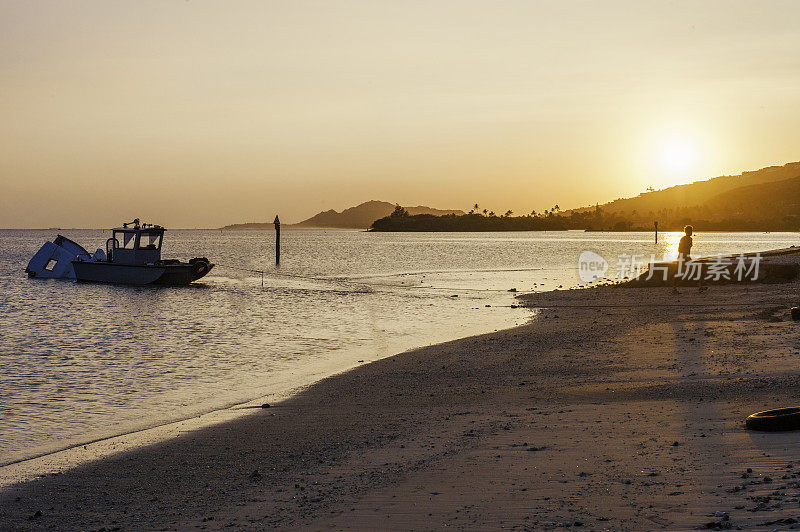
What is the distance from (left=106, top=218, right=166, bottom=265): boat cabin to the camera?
49.9 meters

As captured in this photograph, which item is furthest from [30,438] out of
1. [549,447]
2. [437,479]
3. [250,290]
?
[250,290]

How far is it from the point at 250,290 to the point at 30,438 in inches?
1493

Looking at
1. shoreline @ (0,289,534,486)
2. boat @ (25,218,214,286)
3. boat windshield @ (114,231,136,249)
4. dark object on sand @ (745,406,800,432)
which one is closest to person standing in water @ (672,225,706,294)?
shoreline @ (0,289,534,486)

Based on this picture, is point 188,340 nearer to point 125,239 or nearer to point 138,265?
point 138,265

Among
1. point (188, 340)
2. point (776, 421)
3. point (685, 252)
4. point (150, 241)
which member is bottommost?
point (188, 340)

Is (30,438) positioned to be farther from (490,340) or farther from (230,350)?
(490,340)

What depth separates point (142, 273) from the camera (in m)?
50.3

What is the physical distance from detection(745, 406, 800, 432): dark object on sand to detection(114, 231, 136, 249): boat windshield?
158 ft

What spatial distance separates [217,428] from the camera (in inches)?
432

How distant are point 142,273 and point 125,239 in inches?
122

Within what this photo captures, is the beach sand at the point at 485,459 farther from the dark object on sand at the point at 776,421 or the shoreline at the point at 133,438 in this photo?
the shoreline at the point at 133,438

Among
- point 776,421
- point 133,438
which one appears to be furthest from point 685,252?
point 133,438

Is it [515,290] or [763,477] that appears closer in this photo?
[763,477]

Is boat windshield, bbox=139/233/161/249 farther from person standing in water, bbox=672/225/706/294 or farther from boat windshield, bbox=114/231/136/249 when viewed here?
person standing in water, bbox=672/225/706/294
